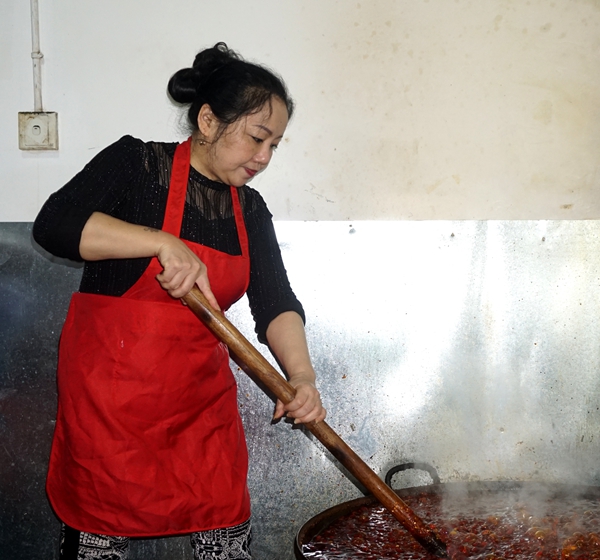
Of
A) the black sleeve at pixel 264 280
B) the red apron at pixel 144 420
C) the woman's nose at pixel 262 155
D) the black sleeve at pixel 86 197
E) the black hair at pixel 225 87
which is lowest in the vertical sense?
the red apron at pixel 144 420

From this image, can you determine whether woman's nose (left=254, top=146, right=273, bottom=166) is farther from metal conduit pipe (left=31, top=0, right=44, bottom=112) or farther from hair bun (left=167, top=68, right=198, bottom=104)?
metal conduit pipe (left=31, top=0, right=44, bottom=112)

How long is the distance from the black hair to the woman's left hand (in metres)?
0.77

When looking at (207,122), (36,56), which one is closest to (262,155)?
(207,122)

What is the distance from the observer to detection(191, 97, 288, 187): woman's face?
5.82 ft

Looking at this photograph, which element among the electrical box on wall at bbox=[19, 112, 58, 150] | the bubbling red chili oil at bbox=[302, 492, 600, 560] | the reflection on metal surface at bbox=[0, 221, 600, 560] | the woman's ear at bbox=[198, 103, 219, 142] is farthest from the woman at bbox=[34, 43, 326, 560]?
the electrical box on wall at bbox=[19, 112, 58, 150]

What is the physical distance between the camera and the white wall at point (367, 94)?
2.34 m

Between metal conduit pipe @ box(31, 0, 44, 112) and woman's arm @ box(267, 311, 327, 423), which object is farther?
metal conduit pipe @ box(31, 0, 44, 112)

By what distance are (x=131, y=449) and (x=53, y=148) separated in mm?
1280

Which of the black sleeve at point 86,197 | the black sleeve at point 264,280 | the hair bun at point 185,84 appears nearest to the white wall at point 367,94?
the black sleeve at point 264,280

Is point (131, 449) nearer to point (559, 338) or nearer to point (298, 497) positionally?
point (298, 497)

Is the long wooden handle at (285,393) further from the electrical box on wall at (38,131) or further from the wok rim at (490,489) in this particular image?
the electrical box on wall at (38,131)

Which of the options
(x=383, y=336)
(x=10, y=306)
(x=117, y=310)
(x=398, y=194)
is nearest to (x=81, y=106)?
(x=10, y=306)

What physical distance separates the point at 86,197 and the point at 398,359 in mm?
1306

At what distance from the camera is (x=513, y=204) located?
2391mm
